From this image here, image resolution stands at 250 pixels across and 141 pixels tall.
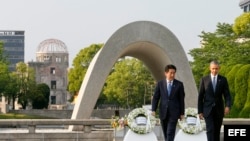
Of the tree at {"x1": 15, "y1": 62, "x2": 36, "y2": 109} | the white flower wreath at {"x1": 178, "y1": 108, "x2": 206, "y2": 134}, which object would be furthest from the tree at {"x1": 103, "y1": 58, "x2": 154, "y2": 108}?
the white flower wreath at {"x1": 178, "y1": 108, "x2": 206, "y2": 134}

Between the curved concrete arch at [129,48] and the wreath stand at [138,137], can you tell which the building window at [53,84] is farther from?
the wreath stand at [138,137]

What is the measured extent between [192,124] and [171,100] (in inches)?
25.0

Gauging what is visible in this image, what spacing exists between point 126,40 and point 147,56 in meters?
3.16

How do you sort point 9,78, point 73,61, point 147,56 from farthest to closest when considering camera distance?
1. point 73,61
2. point 9,78
3. point 147,56

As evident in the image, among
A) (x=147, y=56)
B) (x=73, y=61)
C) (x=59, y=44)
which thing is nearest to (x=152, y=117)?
(x=147, y=56)

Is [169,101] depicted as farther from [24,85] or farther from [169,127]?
[24,85]

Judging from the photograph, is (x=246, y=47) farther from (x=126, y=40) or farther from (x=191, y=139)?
(x=191, y=139)

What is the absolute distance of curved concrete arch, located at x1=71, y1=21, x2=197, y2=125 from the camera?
2031 cm

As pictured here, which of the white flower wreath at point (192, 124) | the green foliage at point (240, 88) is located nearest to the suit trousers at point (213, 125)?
the white flower wreath at point (192, 124)

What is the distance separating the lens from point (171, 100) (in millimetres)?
11297

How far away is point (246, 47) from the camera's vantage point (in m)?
44.6

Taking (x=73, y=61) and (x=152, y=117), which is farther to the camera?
(x=73, y=61)

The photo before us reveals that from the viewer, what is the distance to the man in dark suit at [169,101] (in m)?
11.2

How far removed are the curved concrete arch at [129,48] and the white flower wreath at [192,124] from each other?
30.8 ft
